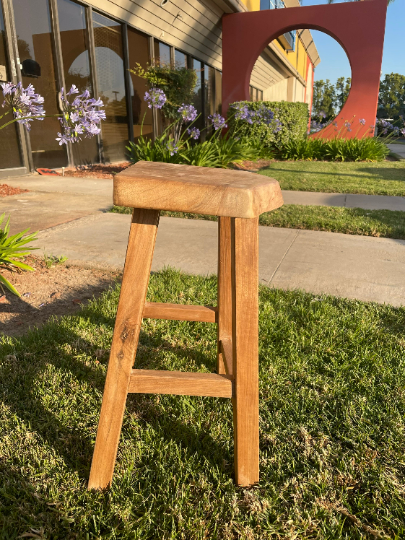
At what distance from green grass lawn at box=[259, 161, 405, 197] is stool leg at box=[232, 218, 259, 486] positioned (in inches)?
Answer: 210

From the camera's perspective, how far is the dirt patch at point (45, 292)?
234 centimetres

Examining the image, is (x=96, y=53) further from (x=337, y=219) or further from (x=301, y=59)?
(x=301, y=59)

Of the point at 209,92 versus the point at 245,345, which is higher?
the point at 209,92

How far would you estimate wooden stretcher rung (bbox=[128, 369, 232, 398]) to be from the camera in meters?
1.19

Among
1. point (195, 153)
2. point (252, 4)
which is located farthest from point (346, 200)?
point (252, 4)

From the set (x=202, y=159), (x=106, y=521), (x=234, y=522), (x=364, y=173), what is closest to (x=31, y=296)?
(x=106, y=521)

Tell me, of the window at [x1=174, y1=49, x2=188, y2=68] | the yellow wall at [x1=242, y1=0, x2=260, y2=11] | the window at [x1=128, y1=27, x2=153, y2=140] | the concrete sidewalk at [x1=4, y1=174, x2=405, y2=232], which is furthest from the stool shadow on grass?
the yellow wall at [x1=242, y1=0, x2=260, y2=11]

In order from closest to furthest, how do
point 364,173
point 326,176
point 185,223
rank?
point 185,223, point 326,176, point 364,173

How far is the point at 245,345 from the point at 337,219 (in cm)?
328

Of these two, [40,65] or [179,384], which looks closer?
[179,384]

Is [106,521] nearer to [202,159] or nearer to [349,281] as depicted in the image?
[349,281]

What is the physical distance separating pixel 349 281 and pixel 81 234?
2.20 m

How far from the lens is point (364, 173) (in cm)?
806

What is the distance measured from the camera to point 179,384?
3.96ft
